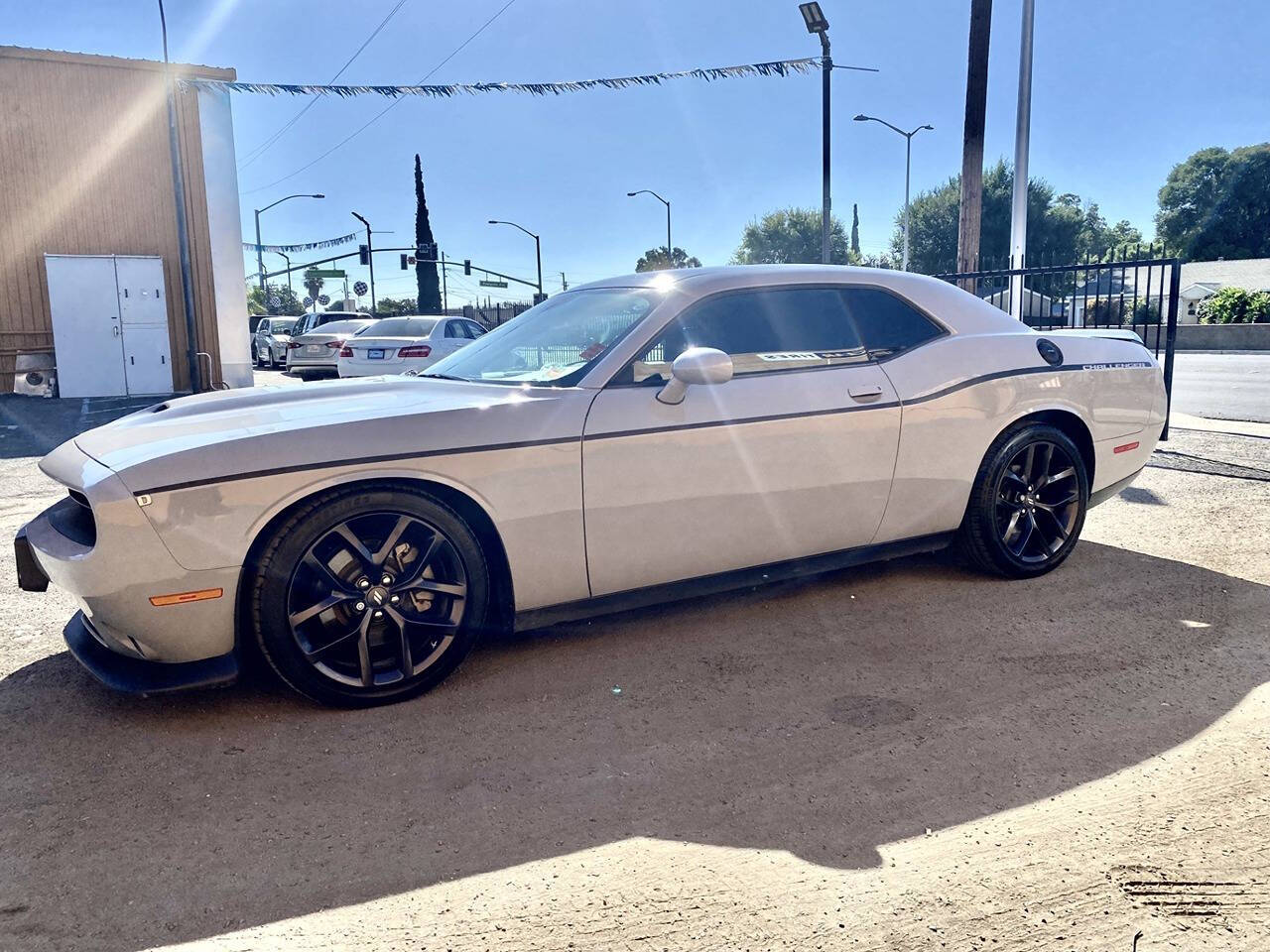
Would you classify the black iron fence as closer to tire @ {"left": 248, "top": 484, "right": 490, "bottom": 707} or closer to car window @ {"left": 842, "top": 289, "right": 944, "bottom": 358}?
car window @ {"left": 842, "top": 289, "right": 944, "bottom": 358}

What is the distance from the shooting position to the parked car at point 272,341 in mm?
28016

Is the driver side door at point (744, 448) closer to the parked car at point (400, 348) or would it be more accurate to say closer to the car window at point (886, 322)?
the car window at point (886, 322)

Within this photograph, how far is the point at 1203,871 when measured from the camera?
86.2 inches

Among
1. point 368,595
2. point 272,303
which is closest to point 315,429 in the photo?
point 368,595

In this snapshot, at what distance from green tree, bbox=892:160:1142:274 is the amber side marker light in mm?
53580

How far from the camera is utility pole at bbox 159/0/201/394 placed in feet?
53.4

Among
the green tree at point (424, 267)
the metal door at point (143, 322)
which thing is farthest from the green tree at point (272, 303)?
the metal door at point (143, 322)

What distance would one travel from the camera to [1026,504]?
4.46 m

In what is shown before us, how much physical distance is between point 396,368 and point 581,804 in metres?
13.1

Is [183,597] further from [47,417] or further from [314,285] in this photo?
[314,285]

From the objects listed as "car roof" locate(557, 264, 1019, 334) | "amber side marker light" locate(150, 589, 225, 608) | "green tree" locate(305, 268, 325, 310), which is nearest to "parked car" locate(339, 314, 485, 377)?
"car roof" locate(557, 264, 1019, 334)

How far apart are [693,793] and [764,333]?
6.58 feet

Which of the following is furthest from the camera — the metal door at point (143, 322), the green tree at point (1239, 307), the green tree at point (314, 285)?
the green tree at point (314, 285)

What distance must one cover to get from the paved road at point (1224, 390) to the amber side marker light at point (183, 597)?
10.8 m
